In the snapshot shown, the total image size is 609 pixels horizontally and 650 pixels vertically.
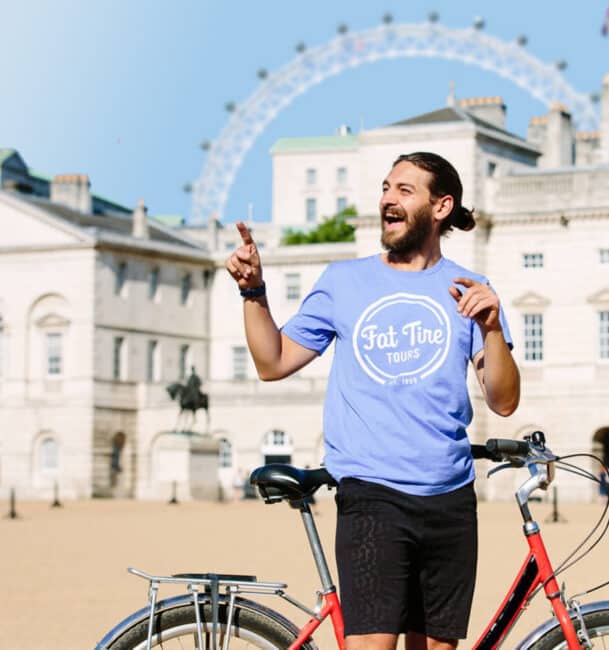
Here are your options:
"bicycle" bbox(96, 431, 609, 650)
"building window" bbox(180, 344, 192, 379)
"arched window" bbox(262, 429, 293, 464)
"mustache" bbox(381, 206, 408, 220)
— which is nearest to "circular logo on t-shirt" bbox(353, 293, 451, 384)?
"mustache" bbox(381, 206, 408, 220)

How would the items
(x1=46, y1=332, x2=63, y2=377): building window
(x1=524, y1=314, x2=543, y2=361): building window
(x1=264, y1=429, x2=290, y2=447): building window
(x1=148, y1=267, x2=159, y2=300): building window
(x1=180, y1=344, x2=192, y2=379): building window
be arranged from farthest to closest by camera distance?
(x1=180, y1=344, x2=192, y2=379): building window → (x1=148, y1=267, x2=159, y2=300): building window → (x1=46, y1=332, x2=63, y2=377): building window → (x1=264, y1=429, x2=290, y2=447): building window → (x1=524, y1=314, x2=543, y2=361): building window

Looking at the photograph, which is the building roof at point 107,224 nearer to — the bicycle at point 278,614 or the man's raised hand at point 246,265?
the man's raised hand at point 246,265

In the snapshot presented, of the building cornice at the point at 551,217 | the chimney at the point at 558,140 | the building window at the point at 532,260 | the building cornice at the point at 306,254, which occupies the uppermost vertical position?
the chimney at the point at 558,140

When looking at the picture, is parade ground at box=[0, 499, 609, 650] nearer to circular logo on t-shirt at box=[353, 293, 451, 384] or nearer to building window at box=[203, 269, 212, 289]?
circular logo on t-shirt at box=[353, 293, 451, 384]

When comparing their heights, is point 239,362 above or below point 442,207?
below

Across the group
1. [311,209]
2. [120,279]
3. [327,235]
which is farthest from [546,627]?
[311,209]

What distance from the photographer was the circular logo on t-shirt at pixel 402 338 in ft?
18.1

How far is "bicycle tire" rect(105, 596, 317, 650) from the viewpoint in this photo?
552cm

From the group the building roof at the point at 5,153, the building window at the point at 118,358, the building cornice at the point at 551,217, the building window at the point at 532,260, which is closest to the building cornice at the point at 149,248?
the building window at the point at 118,358

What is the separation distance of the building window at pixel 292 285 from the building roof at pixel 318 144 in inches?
1809

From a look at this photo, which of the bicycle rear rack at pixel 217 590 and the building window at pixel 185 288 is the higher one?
the building window at pixel 185 288

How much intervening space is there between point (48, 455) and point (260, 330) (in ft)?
214

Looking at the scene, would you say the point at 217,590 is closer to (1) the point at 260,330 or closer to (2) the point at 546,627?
(1) the point at 260,330

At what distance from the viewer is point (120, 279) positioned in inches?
2849
